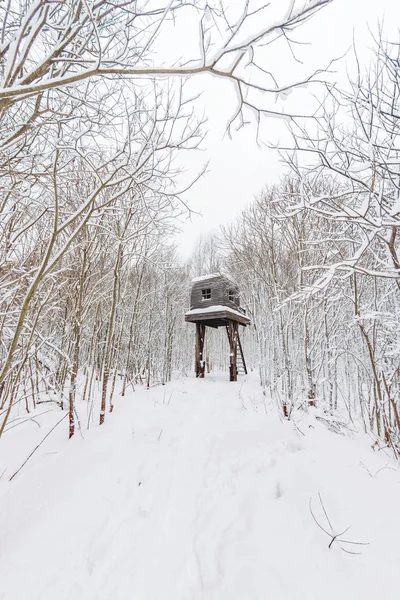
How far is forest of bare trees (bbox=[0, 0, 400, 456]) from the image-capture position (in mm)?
1336

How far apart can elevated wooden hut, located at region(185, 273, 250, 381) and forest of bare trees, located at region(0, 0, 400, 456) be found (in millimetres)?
824

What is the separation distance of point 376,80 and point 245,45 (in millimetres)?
2480

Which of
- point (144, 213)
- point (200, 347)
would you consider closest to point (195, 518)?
point (144, 213)

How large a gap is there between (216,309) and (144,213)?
640cm

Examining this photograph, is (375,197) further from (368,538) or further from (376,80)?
(368,538)

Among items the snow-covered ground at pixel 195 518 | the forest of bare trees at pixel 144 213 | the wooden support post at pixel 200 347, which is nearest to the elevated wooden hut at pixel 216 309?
the wooden support post at pixel 200 347

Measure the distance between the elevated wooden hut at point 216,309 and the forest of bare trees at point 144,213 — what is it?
824 mm

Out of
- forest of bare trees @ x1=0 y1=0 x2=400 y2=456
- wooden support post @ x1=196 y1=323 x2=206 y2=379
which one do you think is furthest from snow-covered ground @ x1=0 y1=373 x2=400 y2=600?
wooden support post @ x1=196 y1=323 x2=206 y2=379

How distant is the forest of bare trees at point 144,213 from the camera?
4.38ft

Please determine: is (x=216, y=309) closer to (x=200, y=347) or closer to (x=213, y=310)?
(x=213, y=310)

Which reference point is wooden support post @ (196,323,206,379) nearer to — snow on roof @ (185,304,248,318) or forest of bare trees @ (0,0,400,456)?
snow on roof @ (185,304,248,318)

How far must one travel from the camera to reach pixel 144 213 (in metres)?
4.84

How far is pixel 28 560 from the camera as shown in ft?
6.03

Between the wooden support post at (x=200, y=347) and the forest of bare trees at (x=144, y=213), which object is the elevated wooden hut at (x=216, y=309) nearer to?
the wooden support post at (x=200, y=347)
